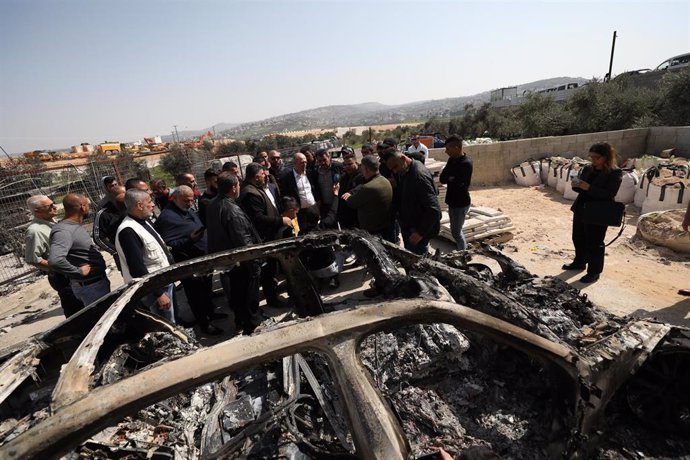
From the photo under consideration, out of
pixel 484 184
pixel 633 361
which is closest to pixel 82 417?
pixel 633 361

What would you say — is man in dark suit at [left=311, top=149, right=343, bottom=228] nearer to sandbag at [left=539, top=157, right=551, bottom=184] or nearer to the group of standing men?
the group of standing men

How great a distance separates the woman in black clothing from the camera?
4148 millimetres

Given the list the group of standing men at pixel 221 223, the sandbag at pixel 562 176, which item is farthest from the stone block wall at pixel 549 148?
the group of standing men at pixel 221 223

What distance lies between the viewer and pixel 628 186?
771cm

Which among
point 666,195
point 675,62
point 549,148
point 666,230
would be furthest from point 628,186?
point 675,62

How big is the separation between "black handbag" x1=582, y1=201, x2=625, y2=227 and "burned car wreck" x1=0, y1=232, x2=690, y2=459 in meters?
2.05

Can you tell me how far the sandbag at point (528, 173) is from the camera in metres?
10.4

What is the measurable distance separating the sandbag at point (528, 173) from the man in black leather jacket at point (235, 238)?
962 cm

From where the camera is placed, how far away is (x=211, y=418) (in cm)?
213

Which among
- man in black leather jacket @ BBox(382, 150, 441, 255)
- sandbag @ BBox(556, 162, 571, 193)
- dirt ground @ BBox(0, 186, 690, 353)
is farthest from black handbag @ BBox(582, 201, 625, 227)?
sandbag @ BBox(556, 162, 571, 193)

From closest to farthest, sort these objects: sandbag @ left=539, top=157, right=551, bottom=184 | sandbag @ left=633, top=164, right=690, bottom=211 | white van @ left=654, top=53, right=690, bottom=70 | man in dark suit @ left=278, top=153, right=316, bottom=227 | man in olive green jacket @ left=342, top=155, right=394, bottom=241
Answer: man in olive green jacket @ left=342, top=155, right=394, bottom=241, man in dark suit @ left=278, top=153, right=316, bottom=227, sandbag @ left=633, top=164, right=690, bottom=211, sandbag @ left=539, top=157, right=551, bottom=184, white van @ left=654, top=53, right=690, bottom=70

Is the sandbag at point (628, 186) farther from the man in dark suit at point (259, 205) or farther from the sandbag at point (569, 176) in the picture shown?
the man in dark suit at point (259, 205)

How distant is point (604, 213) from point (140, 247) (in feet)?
17.2

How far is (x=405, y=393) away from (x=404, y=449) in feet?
3.71
